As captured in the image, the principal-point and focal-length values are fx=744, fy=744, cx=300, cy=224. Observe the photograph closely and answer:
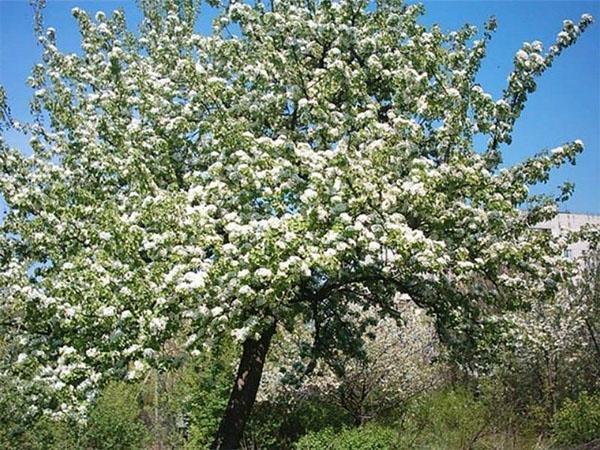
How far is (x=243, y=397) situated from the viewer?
491 inches

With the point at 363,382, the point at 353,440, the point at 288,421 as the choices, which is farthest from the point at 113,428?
the point at 363,382

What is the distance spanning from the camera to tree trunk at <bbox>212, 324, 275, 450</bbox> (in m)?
12.2

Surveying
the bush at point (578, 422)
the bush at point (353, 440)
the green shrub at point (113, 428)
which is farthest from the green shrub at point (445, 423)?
the green shrub at point (113, 428)

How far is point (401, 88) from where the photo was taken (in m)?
11.5

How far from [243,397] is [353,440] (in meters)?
4.01

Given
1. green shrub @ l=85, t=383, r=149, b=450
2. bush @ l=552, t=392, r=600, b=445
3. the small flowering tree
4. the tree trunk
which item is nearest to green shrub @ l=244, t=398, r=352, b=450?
the small flowering tree

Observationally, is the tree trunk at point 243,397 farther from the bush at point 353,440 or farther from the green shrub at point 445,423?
the green shrub at point 445,423

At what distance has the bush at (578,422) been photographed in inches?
674

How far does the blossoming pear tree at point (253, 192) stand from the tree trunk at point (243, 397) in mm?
35

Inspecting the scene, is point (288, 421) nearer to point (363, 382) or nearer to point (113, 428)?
point (363, 382)

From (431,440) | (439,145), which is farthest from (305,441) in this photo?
(439,145)

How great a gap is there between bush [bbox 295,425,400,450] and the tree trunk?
147 inches

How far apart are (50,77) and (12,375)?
16.4ft

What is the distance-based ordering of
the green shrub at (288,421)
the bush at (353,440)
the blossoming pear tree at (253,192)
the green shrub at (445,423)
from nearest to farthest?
the blossoming pear tree at (253,192)
the bush at (353,440)
the green shrub at (445,423)
the green shrub at (288,421)
